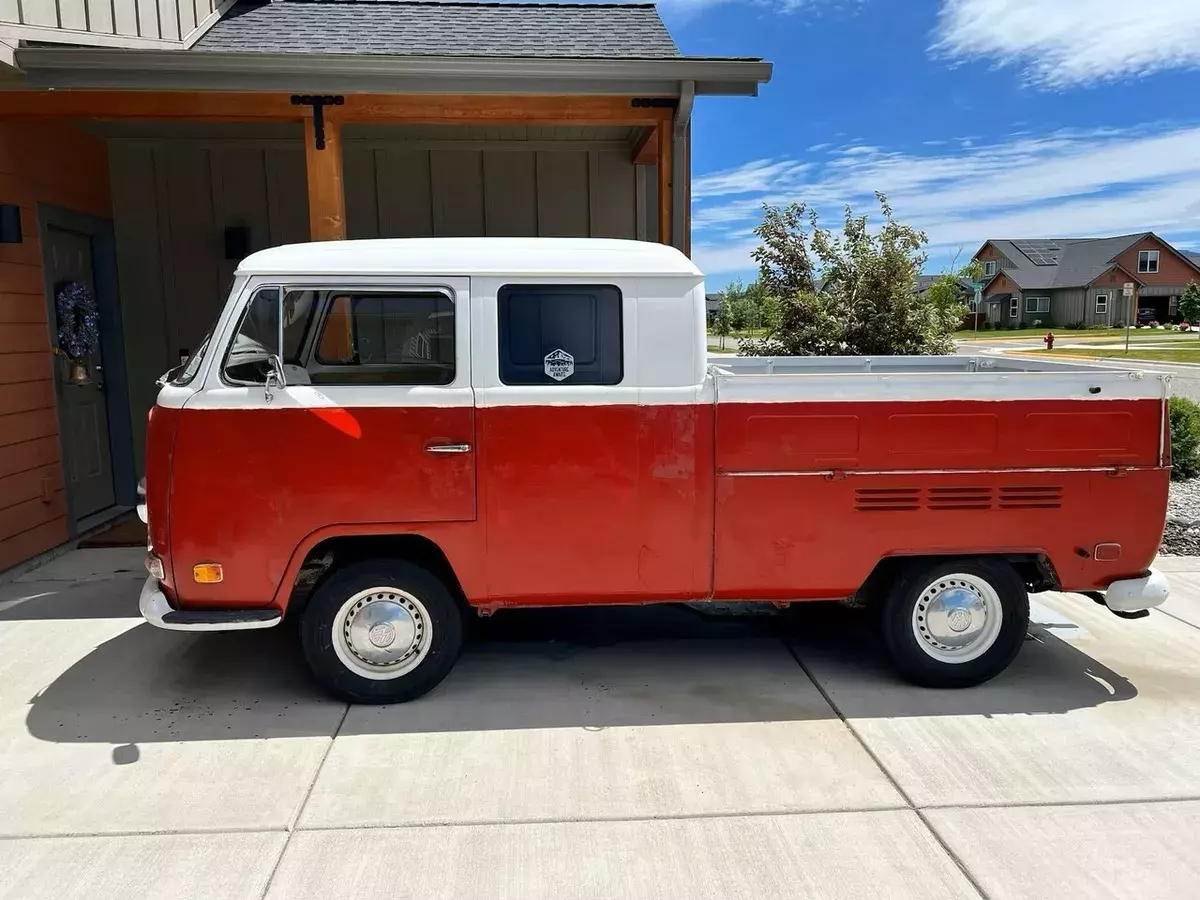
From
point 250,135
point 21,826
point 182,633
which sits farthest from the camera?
point 250,135

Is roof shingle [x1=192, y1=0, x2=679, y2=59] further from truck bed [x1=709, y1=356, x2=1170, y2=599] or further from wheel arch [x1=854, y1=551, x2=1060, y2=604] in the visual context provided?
wheel arch [x1=854, y1=551, x2=1060, y2=604]

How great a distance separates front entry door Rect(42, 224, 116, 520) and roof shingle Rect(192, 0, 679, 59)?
2107 millimetres

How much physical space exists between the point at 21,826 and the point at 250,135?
6.91 m

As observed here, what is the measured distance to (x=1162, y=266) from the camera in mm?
65625

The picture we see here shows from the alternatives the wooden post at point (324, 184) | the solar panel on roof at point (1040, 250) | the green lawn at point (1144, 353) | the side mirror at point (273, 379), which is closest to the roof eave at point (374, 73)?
the wooden post at point (324, 184)

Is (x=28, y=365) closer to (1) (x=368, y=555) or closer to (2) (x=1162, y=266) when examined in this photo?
(1) (x=368, y=555)

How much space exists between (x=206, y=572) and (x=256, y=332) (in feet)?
3.72

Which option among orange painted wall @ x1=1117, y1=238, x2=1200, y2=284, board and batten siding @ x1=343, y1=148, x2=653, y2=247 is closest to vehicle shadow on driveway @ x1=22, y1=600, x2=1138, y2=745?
board and batten siding @ x1=343, y1=148, x2=653, y2=247

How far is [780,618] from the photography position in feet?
18.3

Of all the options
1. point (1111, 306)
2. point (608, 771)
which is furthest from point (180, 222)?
point (1111, 306)

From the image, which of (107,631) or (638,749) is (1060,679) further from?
(107,631)

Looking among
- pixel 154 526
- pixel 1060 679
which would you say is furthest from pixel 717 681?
pixel 154 526

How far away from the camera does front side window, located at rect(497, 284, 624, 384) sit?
4.13 meters

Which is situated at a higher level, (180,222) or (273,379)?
(180,222)
